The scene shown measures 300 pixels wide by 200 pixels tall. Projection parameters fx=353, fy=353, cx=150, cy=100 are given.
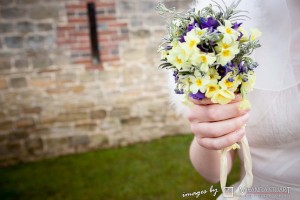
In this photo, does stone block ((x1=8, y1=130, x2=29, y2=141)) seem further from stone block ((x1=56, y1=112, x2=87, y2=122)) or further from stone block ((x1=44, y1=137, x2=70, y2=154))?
stone block ((x1=56, y1=112, x2=87, y2=122))

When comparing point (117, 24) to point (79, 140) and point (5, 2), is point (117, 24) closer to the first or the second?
point (5, 2)

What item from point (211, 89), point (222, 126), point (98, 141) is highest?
point (211, 89)

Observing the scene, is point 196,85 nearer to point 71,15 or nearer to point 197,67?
point 197,67

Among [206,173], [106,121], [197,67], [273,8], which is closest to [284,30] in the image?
[273,8]

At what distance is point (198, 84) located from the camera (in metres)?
Answer: 0.94

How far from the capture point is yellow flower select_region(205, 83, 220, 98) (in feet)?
3.03

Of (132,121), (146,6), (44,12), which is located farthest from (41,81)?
(146,6)

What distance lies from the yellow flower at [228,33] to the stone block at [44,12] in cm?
444

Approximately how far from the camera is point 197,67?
939 millimetres

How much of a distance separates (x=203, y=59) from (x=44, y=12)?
14.7 feet

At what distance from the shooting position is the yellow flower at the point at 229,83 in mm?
924

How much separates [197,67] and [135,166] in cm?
428

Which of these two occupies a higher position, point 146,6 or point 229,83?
point 146,6

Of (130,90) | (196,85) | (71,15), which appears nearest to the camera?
(196,85)
